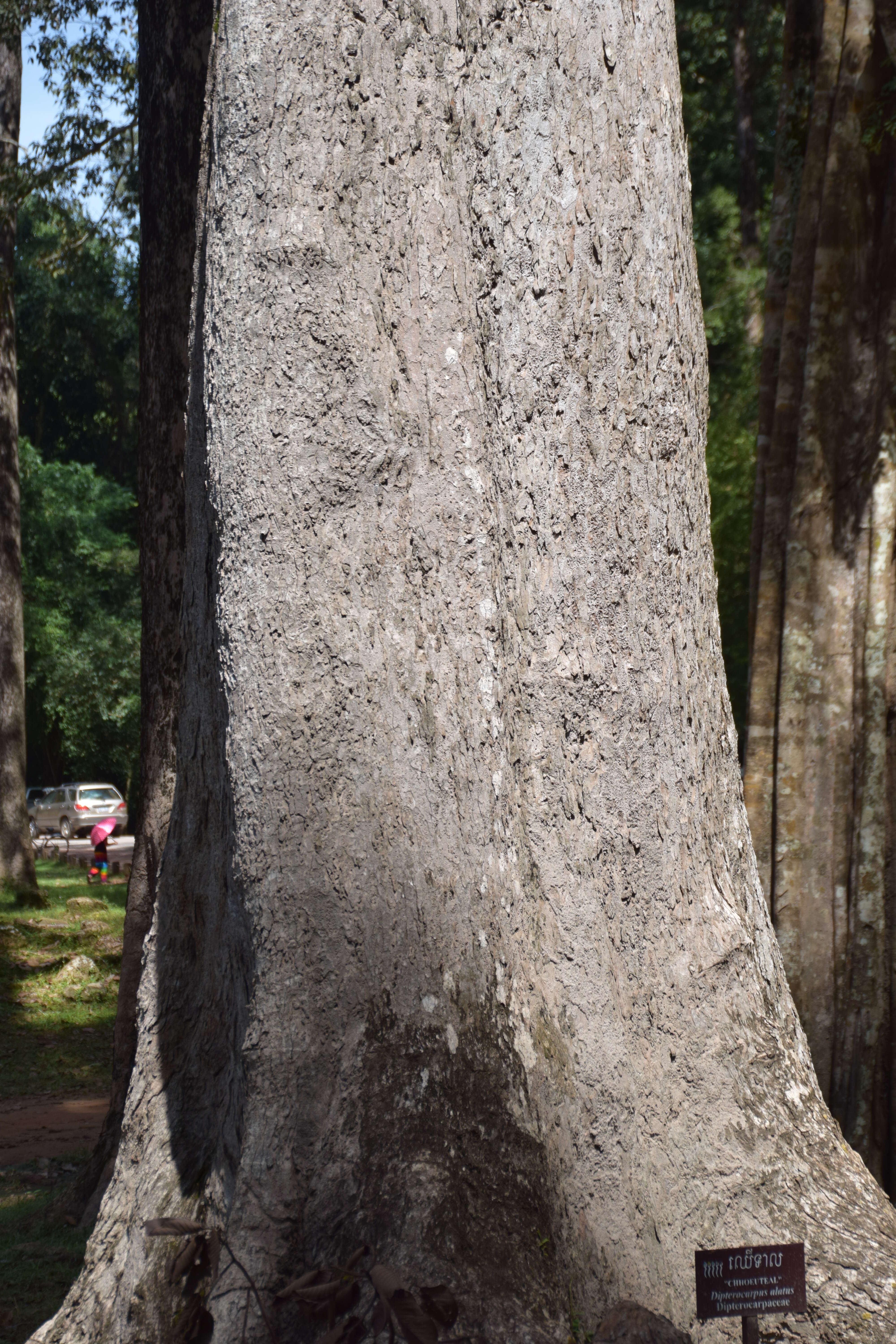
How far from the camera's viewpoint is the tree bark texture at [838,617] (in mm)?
5207

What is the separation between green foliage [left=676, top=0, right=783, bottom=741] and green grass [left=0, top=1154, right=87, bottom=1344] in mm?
9508

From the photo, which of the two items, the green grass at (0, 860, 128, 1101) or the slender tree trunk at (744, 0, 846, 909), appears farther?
the green grass at (0, 860, 128, 1101)

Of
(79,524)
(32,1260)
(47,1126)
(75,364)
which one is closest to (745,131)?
(47,1126)

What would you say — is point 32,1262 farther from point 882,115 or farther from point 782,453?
point 882,115

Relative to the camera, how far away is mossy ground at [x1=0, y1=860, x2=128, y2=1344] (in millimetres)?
4129

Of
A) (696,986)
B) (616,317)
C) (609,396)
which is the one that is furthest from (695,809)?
(616,317)

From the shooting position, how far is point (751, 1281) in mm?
2145

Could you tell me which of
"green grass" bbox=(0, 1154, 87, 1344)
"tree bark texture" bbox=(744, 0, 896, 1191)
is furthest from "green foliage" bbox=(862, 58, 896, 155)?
"green grass" bbox=(0, 1154, 87, 1344)

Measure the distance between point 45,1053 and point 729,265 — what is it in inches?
564

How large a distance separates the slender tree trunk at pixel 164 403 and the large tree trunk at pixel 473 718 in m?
2.47

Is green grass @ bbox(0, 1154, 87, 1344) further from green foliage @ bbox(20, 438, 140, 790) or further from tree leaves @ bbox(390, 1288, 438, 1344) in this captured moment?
green foliage @ bbox(20, 438, 140, 790)

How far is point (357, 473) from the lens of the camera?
261cm

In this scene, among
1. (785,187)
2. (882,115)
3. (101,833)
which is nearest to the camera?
(882,115)

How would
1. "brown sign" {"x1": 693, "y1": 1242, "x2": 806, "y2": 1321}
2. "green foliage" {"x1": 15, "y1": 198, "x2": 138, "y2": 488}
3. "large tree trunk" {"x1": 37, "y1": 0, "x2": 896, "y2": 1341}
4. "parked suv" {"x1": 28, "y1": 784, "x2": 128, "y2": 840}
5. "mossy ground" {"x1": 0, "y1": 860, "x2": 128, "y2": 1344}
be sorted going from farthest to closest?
"parked suv" {"x1": 28, "y1": 784, "x2": 128, "y2": 840} < "green foliage" {"x1": 15, "y1": 198, "x2": 138, "y2": 488} < "mossy ground" {"x1": 0, "y1": 860, "x2": 128, "y2": 1344} < "large tree trunk" {"x1": 37, "y1": 0, "x2": 896, "y2": 1341} < "brown sign" {"x1": 693, "y1": 1242, "x2": 806, "y2": 1321}
